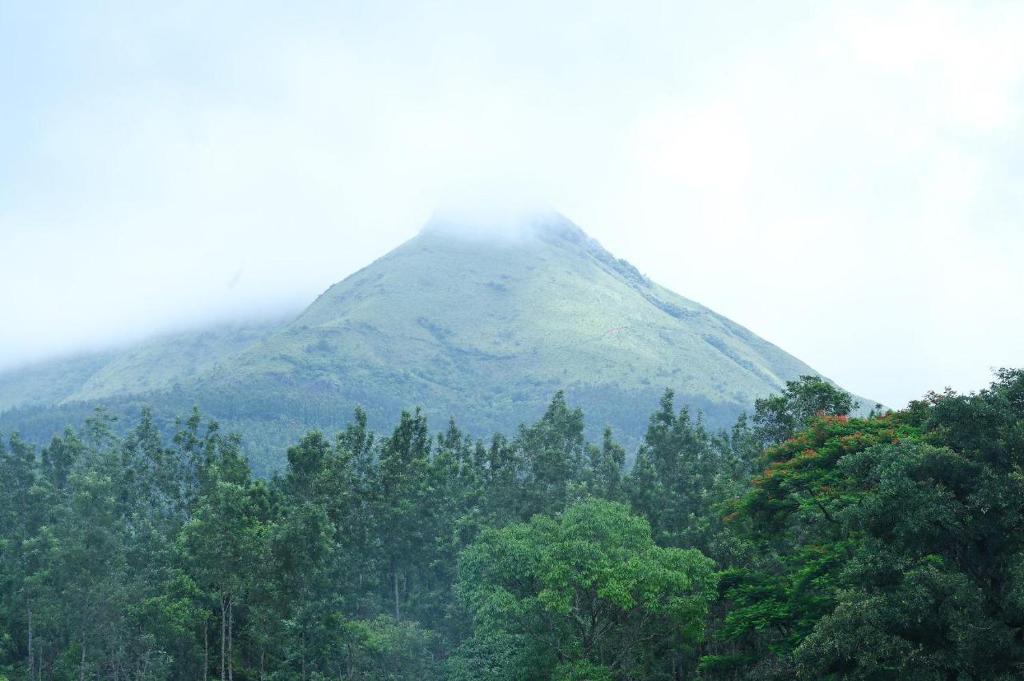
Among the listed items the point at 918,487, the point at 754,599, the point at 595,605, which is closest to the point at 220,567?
the point at 595,605

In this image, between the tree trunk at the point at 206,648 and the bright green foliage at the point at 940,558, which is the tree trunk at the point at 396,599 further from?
the bright green foliage at the point at 940,558

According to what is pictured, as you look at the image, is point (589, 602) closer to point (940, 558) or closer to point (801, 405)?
point (801, 405)

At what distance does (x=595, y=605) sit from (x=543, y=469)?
32.3 meters

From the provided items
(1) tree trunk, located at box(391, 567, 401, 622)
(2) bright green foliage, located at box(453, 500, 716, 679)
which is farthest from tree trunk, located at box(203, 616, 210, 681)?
(2) bright green foliage, located at box(453, 500, 716, 679)

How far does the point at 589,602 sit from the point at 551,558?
366cm

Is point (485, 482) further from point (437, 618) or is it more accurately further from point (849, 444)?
point (849, 444)

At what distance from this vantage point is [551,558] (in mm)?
54812

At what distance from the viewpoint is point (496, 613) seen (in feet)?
192

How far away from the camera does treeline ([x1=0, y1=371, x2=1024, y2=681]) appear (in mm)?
30547

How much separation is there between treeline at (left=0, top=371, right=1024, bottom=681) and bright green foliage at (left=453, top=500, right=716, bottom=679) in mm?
169

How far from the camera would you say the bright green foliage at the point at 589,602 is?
5256 cm

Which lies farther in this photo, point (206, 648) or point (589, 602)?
point (206, 648)

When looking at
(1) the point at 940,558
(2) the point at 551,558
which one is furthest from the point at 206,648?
(1) the point at 940,558

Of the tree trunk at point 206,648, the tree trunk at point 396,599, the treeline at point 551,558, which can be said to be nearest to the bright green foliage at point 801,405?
the treeline at point 551,558
